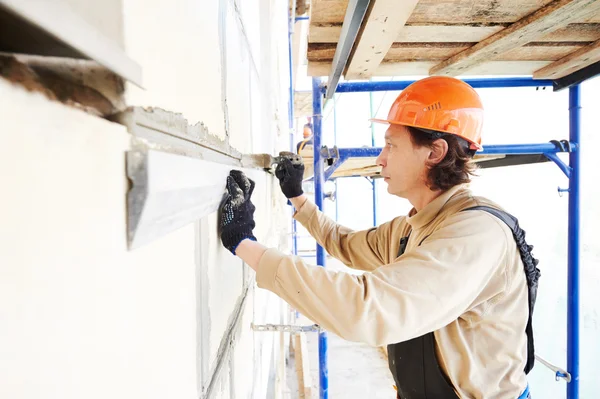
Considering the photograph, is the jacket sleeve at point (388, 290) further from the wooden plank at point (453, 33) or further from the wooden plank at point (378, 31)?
the wooden plank at point (453, 33)

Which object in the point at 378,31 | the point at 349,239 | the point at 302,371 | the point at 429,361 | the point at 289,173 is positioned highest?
the point at 378,31

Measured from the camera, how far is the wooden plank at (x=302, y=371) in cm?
447

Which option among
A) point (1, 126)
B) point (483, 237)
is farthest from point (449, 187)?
point (1, 126)

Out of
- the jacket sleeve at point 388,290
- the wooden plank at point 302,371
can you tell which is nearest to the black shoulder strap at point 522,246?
the jacket sleeve at point 388,290

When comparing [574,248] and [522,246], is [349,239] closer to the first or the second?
[522,246]

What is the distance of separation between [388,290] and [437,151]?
848mm

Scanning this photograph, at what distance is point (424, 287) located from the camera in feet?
3.17

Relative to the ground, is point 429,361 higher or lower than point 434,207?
lower

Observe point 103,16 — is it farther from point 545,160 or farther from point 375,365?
point 375,365

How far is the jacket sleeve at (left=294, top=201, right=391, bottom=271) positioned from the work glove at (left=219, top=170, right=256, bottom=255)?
1.15 meters

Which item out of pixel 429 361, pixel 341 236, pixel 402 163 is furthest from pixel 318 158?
pixel 429 361

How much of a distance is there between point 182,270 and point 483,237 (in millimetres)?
914

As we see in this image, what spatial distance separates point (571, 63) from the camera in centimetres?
229

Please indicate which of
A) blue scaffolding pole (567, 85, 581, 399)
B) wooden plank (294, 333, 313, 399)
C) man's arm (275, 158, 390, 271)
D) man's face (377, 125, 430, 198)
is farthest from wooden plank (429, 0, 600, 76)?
wooden plank (294, 333, 313, 399)
